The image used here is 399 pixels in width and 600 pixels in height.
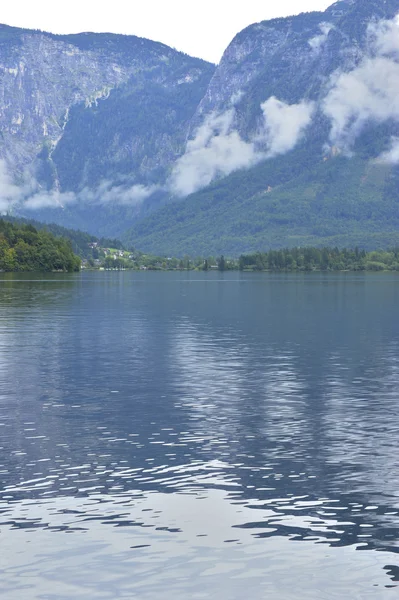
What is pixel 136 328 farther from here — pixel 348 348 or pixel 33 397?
pixel 33 397

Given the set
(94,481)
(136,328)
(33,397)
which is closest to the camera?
(94,481)

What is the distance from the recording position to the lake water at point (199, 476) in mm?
25812

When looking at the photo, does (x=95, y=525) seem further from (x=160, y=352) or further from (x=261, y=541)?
(x=160, y=352)

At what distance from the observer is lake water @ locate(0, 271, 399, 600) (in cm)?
2581

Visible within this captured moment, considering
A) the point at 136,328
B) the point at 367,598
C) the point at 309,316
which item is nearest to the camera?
the point at 367,598

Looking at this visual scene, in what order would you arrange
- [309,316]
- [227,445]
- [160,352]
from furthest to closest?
[309,316]
[160,352]
[227,445]

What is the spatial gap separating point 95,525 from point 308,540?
7.05 m

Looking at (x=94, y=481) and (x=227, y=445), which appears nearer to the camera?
(x=94, y=481)

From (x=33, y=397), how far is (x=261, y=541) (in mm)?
29441

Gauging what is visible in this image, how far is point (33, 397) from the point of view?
180 feet

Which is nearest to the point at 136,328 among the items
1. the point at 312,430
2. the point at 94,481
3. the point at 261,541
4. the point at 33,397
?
the point at 33,397

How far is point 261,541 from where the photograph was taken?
28188mm

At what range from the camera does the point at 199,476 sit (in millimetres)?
35594

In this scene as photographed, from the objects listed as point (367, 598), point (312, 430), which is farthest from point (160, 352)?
point (367, 598)
